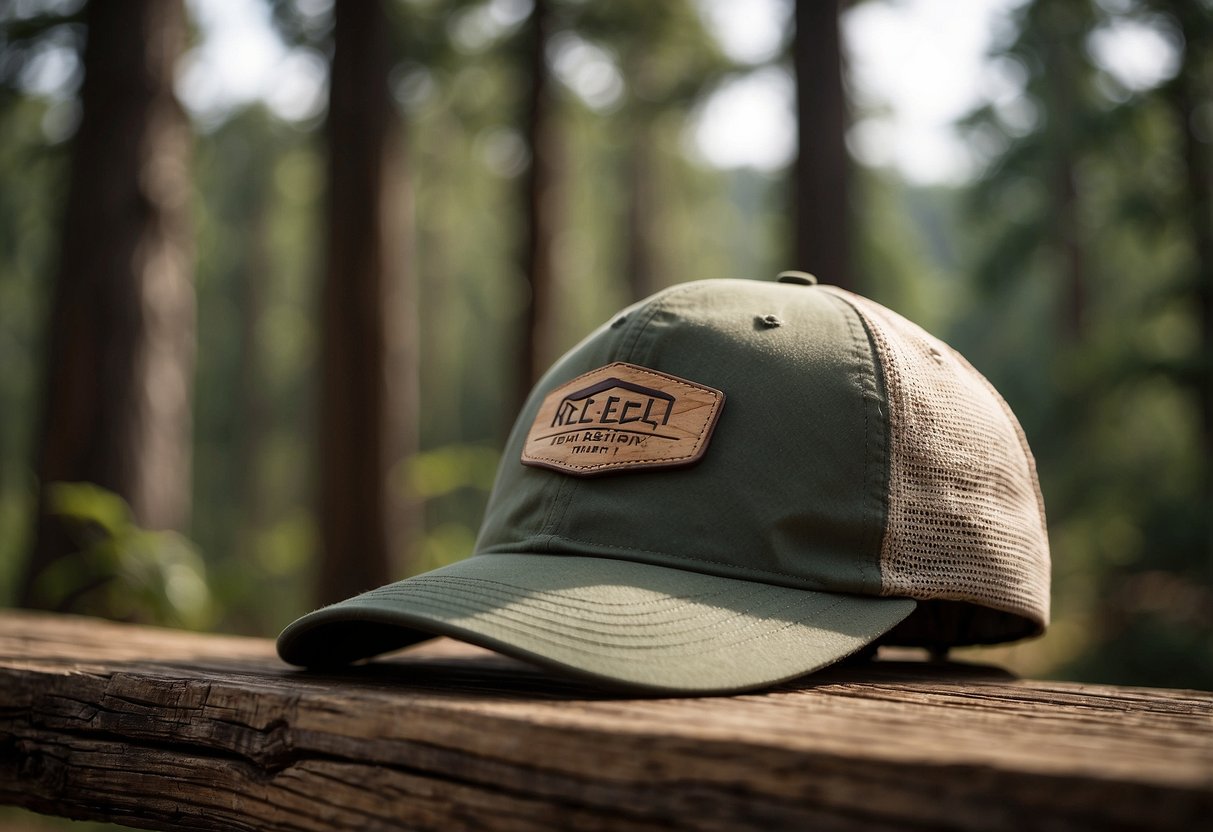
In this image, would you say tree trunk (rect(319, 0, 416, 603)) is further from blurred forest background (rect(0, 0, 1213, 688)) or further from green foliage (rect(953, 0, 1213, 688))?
green foliage (rect(953, 0, 1213, 688))

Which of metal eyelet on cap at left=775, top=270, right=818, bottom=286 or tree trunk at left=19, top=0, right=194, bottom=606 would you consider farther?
tree trunk at left=19, top=0, right=194, bottom=606

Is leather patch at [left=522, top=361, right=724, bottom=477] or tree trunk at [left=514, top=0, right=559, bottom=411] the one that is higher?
tree trunk at [left=514, top=0, right=559, bottom=411]

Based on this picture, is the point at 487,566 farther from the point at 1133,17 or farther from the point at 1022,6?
the point at 1022,6

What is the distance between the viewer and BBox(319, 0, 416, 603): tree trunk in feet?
19.1

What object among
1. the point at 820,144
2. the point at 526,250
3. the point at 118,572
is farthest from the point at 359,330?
the point at 820,144

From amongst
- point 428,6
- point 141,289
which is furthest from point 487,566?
point 428,6

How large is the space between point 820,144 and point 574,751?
177 inches

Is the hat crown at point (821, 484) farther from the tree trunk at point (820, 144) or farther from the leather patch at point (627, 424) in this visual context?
the tree trunk at point (820, 144)

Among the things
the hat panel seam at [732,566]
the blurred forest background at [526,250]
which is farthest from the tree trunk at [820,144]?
the hat panel seam at [732,566]

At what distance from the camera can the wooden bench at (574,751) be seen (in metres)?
0.72

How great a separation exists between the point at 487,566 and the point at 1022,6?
423 inches

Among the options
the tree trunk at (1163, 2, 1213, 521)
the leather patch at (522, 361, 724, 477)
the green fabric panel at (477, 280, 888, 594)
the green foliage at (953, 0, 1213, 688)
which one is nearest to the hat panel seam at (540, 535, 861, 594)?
the green fabric panel at (477, 280, 888, 594)

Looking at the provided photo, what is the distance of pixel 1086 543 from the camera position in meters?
7.97

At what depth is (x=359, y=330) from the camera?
5.88 meters
